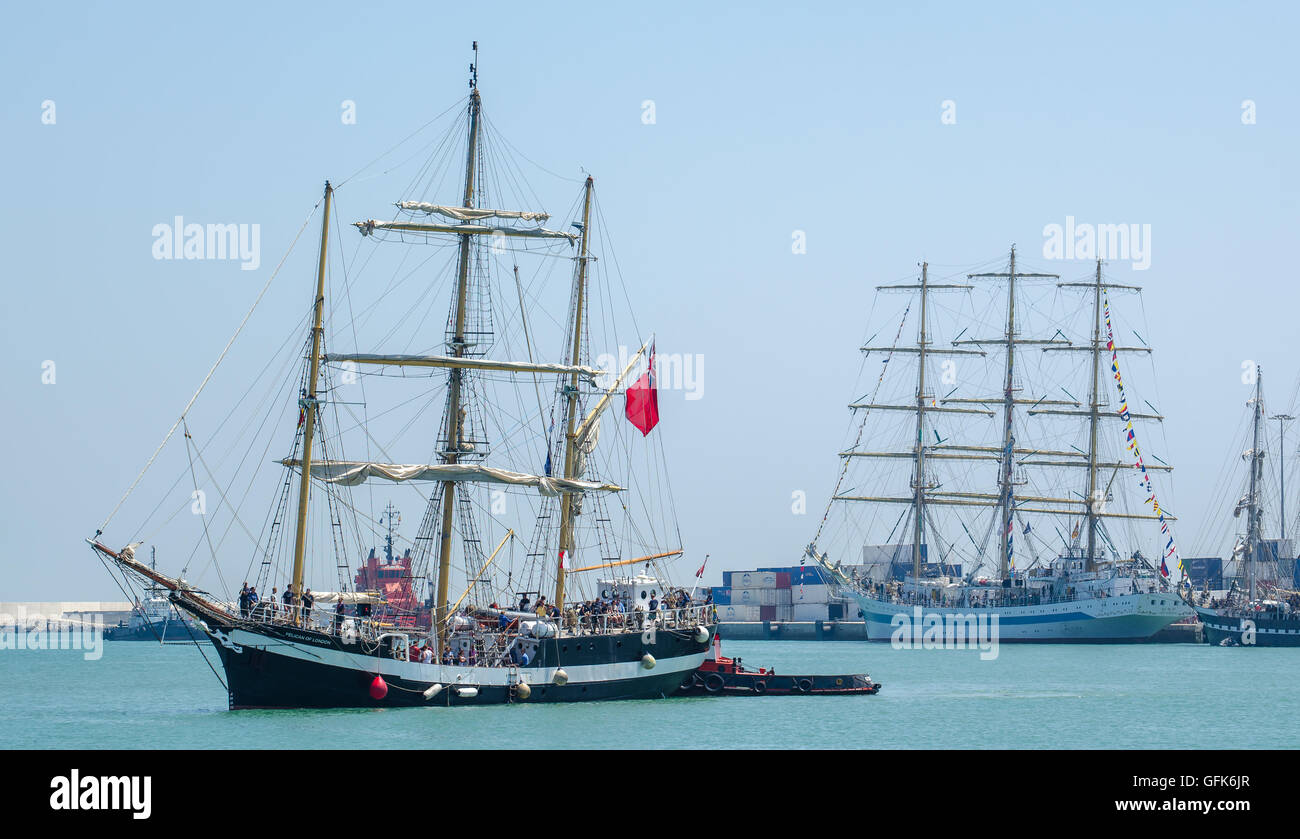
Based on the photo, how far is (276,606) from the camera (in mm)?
47500

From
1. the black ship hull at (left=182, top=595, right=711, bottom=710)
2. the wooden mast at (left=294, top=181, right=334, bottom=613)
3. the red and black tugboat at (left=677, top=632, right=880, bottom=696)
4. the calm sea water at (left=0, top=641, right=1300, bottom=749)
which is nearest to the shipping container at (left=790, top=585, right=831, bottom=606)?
the calm sea water at (left=0, top=641, right=1300, bottom=749)

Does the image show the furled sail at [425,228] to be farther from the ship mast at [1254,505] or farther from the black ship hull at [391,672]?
the ship mast at [1254,505]

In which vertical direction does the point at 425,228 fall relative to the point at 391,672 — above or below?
above

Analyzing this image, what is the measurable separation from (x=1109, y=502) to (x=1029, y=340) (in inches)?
638

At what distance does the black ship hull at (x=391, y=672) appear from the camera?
154ft

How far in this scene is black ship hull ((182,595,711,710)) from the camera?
4706 centimetres

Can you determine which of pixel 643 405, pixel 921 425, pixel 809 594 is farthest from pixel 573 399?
pixel 809 594

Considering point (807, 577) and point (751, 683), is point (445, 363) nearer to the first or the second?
point (751, 683)

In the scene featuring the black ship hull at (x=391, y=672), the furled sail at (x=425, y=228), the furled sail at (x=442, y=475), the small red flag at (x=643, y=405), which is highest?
the furled sail at (x=425, y=228)

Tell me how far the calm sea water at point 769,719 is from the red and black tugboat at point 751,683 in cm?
84

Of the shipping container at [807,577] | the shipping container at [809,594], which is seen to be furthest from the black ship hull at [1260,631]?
the shipping container at [807,577]

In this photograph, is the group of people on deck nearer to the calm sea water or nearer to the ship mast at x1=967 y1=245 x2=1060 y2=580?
the calm sea water

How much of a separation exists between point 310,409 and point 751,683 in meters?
21.1
